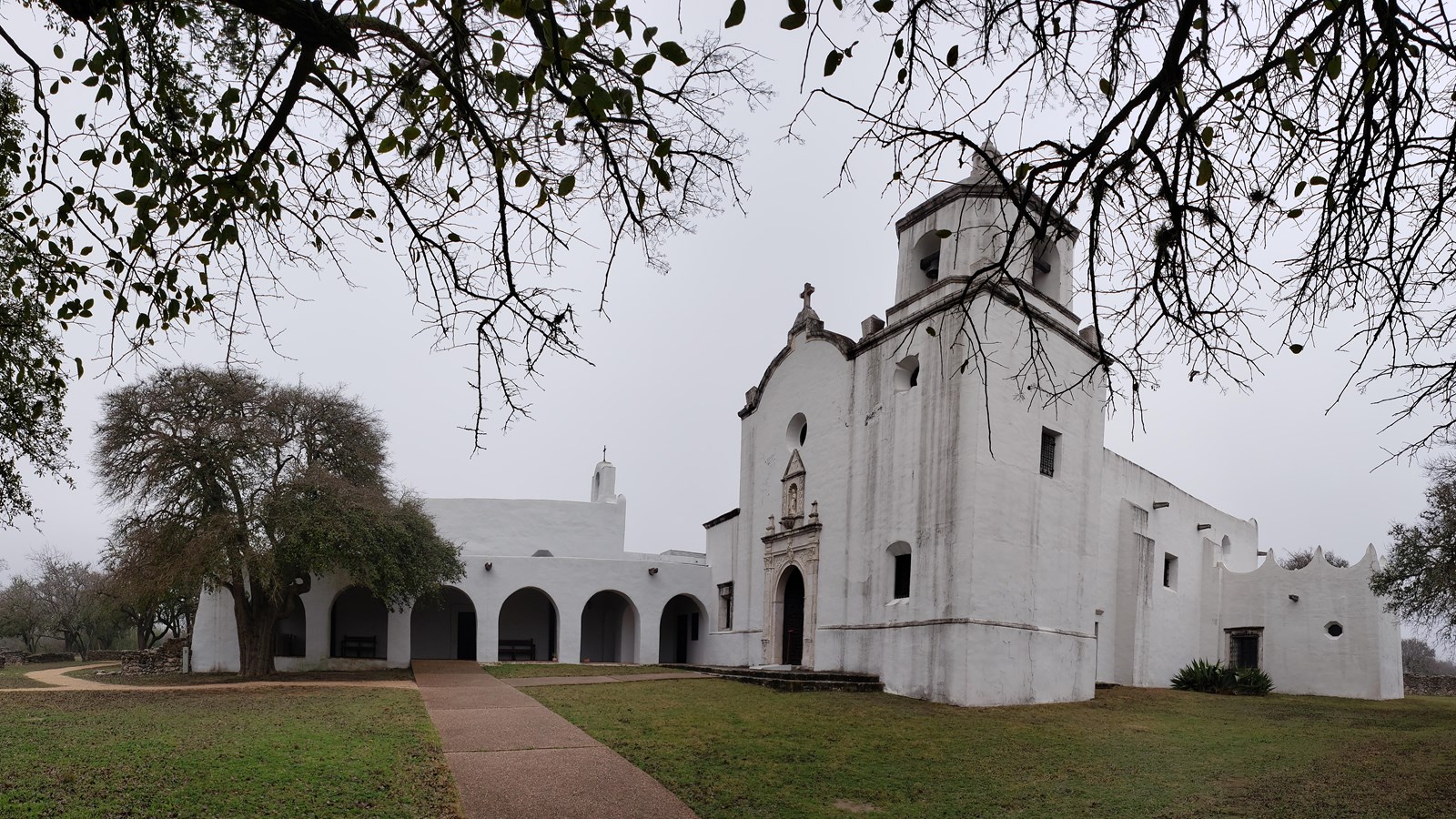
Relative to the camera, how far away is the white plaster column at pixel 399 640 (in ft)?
75.0

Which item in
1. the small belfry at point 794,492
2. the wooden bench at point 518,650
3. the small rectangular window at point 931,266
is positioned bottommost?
the wooden bench at point 518,650

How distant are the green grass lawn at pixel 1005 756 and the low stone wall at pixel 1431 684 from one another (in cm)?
1632

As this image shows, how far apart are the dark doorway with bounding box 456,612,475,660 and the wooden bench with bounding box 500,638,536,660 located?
1116 millimetres

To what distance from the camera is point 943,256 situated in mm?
18000

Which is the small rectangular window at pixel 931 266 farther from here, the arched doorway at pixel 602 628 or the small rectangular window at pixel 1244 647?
the arched doorway at pixel 602 628

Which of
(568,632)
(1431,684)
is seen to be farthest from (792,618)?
(1431,684)

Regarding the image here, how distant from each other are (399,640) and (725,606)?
317 inches

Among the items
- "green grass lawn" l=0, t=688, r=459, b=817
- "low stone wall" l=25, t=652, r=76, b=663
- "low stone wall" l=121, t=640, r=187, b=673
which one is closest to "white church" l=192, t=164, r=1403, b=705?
"low stone wall" l=121, t=640, r=187, b=673

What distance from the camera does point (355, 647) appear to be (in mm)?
25641

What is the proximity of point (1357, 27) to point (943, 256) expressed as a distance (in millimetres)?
13932

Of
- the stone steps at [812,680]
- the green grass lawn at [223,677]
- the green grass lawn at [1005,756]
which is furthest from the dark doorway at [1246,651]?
the green grass lawn at [223,677]

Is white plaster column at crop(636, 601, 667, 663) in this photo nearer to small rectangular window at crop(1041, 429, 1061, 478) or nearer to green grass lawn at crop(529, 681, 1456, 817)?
green grass lawn at crop(529, 681, 1456, 817)

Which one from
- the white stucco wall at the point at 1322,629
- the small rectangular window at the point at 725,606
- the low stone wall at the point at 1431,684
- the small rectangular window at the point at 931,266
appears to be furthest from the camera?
the low stone wall at the point at 1431,684

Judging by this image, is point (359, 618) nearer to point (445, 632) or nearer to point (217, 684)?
point (445, 632)
